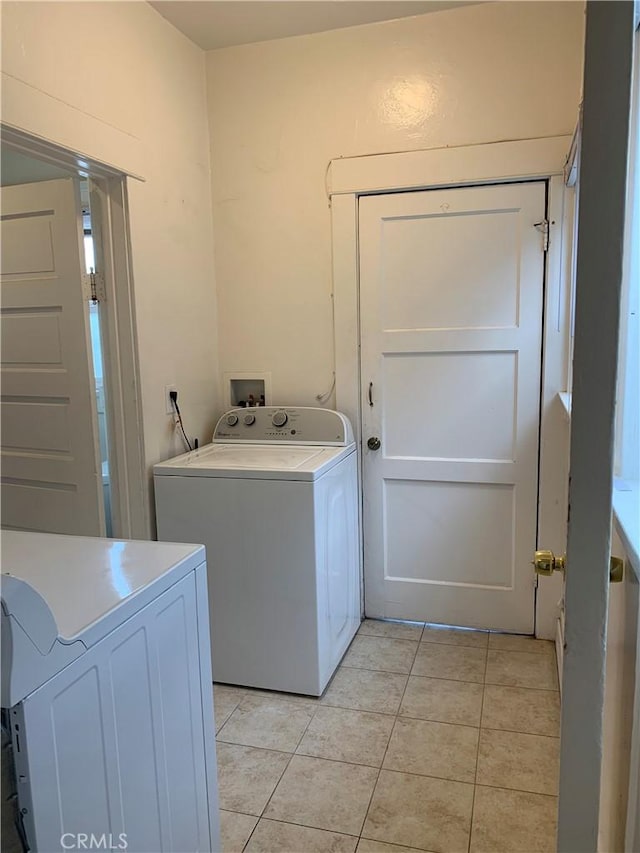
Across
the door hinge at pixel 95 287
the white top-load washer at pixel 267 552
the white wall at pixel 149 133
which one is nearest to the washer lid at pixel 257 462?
the white top-load washer at pixel 267 552

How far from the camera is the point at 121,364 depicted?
2.30 meters

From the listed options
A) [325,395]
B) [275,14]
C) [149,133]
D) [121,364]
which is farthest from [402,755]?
[275,14]

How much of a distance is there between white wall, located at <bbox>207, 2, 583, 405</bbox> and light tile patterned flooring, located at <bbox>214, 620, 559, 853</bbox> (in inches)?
51.1

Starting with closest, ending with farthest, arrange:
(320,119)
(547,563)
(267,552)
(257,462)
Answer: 1. (547,563)
2. (267,552)
3. (257,462)
4. (320,119)

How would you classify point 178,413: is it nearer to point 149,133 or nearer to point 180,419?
point 180,419

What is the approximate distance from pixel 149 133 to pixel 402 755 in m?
2.43

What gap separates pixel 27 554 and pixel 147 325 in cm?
127

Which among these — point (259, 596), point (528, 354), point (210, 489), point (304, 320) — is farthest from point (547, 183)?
point (259, 596)

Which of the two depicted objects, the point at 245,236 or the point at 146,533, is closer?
the point at 146,533

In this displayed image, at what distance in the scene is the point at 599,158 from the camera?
2.33 ft

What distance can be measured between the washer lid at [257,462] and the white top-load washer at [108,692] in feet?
2.80

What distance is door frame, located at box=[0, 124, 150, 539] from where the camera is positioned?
2229 mm

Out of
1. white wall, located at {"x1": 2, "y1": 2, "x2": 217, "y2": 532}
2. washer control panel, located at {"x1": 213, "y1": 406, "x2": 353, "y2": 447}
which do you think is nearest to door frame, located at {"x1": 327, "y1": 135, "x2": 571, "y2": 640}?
washer control panel, located at {"x1": 213, "y1": 406, "x2": 353, "y2": 447}

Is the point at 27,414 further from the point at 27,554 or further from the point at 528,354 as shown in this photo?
the point at 528,354
